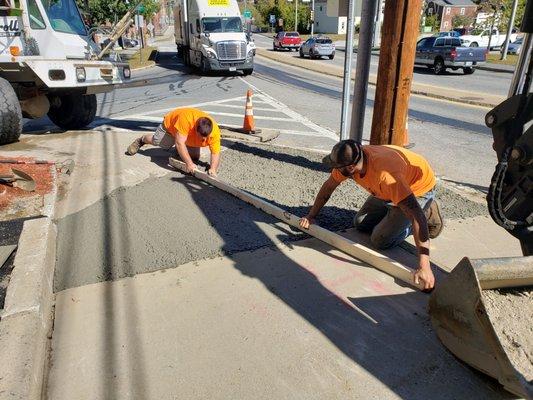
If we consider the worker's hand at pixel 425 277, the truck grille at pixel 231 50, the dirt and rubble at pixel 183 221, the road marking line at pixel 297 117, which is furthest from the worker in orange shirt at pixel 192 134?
the truck grille at pixel 231 50

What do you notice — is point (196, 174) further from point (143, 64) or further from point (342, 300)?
point (143, 64)

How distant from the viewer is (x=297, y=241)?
13.8 feet

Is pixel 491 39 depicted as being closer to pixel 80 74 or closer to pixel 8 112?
pixel 80 74

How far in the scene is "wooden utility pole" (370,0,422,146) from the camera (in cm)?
475

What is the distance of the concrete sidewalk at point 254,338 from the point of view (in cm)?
249

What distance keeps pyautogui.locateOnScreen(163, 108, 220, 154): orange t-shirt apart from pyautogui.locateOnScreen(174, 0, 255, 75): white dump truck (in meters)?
13.7

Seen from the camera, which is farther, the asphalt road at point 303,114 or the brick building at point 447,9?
the brick building at point 447,9

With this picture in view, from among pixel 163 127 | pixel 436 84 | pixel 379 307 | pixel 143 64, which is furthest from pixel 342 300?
pixel 143 64

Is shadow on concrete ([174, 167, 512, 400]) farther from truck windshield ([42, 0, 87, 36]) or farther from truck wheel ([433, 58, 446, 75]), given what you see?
truck wheel ([433, 58, 446, 75])

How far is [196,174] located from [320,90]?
1066cm

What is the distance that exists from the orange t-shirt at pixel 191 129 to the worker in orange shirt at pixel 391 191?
2.22m

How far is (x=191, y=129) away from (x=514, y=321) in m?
4.57

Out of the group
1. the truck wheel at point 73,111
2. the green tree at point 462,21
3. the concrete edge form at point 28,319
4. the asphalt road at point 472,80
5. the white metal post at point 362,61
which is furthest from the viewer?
the green tree at point 462,21

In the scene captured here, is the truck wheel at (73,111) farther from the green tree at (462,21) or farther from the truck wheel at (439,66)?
the green tree at (462,21)
